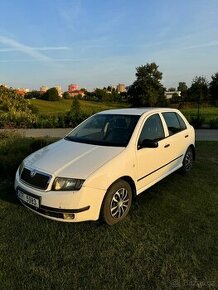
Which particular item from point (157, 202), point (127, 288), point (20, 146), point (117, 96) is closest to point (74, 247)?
point (127, 288)

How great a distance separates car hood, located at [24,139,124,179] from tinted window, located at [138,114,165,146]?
68 cm

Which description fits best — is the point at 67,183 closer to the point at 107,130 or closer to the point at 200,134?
the point at 107,130

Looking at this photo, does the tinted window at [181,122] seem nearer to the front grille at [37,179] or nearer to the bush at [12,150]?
the front grille at [37,179]

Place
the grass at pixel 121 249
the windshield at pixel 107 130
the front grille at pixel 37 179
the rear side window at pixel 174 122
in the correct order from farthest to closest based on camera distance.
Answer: the rear side window at pixel 174 122
the windshield at pixel 107 130
the front grille at pixel 37 179
the grass at pixel 121 249

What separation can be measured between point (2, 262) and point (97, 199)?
1313 millimetres

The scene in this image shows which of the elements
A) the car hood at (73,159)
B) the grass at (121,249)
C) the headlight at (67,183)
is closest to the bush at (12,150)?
the grass at (121,249)

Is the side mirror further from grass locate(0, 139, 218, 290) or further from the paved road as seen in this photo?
the paved road

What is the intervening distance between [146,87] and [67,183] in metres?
50.0

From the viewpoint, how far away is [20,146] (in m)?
7.99

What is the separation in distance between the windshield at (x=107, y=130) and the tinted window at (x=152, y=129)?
0.65ft

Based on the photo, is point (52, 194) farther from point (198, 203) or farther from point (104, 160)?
point (198, 203)

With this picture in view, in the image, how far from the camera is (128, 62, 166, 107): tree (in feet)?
167

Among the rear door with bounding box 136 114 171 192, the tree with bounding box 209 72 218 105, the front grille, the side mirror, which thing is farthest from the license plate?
the tree with bounding box 209 72 218 105

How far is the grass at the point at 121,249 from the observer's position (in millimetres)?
3094
